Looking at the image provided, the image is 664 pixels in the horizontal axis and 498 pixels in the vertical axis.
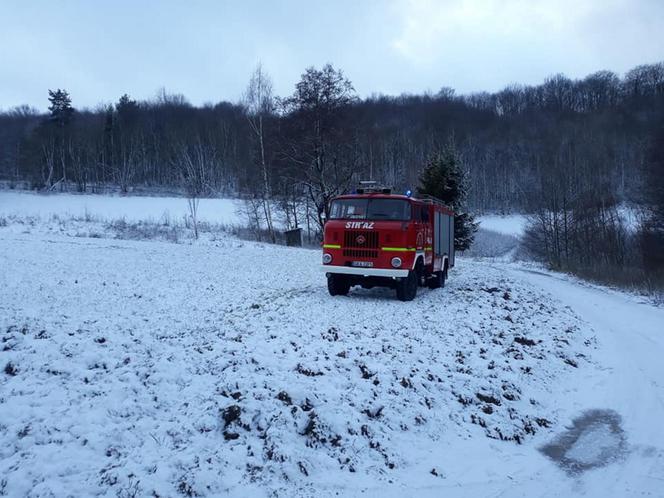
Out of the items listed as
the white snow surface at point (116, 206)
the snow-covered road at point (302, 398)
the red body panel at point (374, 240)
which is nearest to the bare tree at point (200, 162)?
the white snow surface at point (116, 206)

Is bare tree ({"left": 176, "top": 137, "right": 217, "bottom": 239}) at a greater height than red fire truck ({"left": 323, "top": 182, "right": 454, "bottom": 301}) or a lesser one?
greater

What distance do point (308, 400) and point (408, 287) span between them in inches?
290

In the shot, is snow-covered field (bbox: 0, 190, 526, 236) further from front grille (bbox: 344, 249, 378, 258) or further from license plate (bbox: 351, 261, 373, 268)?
license plate (bbox: 351, 261, 373, 268)

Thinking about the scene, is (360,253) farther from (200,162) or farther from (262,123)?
(200,162)

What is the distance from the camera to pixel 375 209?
12.7 m

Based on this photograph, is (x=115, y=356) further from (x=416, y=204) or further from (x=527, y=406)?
(x=416, y=204)

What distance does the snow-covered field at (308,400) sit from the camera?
451 centimetres

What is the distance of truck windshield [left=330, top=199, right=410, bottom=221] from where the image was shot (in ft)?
41.2

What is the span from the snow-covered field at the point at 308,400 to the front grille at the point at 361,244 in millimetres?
1780

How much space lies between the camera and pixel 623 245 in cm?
3597

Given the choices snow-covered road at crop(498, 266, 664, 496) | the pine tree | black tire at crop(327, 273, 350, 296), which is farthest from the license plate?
the pine tree

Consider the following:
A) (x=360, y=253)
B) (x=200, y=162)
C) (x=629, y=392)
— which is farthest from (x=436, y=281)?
(x=200, y=162)

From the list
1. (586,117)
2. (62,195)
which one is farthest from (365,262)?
(586,117)

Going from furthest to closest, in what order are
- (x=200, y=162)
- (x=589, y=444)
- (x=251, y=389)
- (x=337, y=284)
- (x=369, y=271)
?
(x=200, y=162) < (x=337, y=284) < (x=369, y=271) < (x=251, y=389) < (x=589, y=444)
